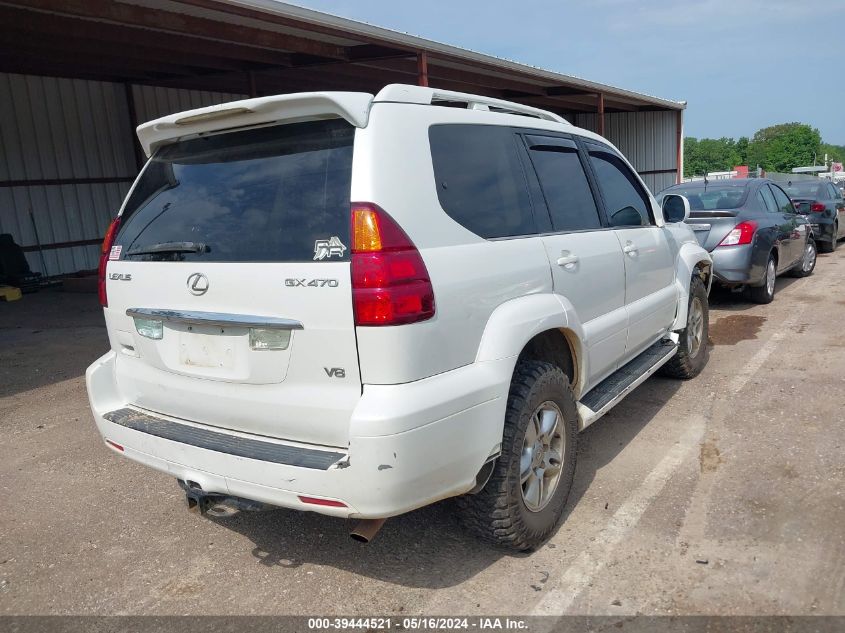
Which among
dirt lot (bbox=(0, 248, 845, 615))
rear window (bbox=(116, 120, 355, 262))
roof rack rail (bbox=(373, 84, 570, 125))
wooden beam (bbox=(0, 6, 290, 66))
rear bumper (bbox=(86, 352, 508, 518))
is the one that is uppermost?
wooden beam (bbox=(0, 6, 290, 66))

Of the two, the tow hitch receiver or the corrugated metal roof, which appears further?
the corrugated metal roof

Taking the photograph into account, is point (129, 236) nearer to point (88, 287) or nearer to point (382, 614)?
point (382, 614)

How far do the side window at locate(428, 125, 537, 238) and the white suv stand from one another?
0.4 inches

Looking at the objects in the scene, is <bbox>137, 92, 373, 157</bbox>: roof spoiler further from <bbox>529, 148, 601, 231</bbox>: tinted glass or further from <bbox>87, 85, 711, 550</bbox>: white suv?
<bbox>529, 148, 601, 231</bbox>: tinted glass

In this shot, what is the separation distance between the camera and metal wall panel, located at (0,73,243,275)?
1343 centimetres

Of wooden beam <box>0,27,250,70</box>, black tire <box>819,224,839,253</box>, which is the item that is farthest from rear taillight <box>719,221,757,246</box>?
wooden beam <box>0,27,250,70</box>

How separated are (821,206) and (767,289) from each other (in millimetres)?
6097

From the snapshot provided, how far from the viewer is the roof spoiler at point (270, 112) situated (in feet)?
8.23

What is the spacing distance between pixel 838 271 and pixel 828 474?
909 centimetres

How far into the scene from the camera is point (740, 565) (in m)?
2.96

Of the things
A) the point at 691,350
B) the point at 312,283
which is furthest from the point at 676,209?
the point at 312,283

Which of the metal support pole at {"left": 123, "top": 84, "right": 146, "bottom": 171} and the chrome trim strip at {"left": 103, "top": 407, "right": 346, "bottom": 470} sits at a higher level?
the metal support pole at {"left": 123, "top": 84, "right": 146, "bottom": 171}

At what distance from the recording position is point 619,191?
4.50 m

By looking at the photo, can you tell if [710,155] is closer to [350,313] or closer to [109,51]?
[109,51]
